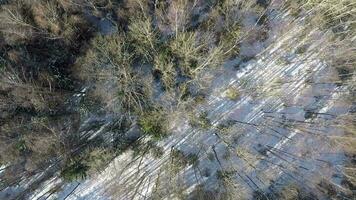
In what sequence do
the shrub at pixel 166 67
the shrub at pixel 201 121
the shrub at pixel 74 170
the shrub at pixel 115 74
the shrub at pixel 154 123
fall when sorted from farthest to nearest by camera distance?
the shrub at pixel 201 121 → the shrub at pixel 154 123 → the shrub at pixel 74 170 → the shrub at pixel 166 67 → the shrub at pixel 115 74

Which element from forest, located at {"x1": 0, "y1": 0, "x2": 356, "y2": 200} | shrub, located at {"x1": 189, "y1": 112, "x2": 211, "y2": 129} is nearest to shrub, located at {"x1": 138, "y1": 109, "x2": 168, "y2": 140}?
forest, located at {"x1": 0, "y1": 0, "x2": 356, "y2": 200}

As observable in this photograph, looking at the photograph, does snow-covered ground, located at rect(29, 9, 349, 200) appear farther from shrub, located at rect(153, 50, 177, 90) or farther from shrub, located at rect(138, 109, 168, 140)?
shrub, located at rect(153, 50, 177, 90)

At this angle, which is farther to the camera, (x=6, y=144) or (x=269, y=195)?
(x=269, y=195)

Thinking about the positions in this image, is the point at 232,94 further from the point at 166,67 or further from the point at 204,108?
the point at 166,67

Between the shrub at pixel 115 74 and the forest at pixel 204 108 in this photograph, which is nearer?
the shrub at pixel 115 74

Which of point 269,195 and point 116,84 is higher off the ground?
point 116,84

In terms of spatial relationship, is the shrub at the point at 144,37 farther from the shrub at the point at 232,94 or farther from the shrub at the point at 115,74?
the shrub at the point at 232,94

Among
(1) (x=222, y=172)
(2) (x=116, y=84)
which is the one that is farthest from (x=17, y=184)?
(1) (x=222, y=172)

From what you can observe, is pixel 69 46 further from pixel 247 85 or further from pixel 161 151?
pixel 247 85

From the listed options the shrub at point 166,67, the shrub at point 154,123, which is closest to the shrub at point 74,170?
the shrub at point 154,123

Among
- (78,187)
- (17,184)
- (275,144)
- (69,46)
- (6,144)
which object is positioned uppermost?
(69,46)

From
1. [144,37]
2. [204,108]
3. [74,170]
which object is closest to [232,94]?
[204,108]
